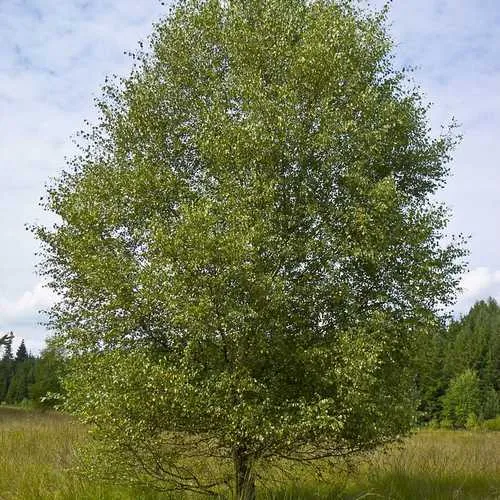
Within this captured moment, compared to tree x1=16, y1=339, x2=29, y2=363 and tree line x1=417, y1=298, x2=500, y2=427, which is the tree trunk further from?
tree x1=16, y1=339, x2=29, y2=363

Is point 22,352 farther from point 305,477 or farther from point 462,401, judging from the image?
point 305,477

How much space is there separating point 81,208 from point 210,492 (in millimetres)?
7027

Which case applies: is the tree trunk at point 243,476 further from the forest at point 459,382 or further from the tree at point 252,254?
the forest at point 459,382

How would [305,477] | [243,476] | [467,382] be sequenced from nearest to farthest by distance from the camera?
[243,476] < [305,477] < [467,382]

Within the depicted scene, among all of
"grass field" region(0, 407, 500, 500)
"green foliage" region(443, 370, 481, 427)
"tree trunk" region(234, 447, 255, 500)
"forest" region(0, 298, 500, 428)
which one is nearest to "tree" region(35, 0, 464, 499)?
"tree trunk" region(234, 447, 255, 500)

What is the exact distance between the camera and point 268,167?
13750 mm

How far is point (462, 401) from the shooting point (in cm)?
8512

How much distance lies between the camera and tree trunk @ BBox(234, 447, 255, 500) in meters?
13.4

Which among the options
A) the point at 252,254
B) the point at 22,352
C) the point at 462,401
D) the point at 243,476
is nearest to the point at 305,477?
the point at 243,476

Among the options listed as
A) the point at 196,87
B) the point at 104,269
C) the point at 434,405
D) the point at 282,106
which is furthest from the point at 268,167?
the point at 434,405

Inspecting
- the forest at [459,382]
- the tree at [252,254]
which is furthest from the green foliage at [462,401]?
the tree at [252,254]

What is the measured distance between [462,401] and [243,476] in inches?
3113

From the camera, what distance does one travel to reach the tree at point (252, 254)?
40.0 feet

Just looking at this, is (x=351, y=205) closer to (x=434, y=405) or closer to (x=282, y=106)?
(x=282, y=106)
